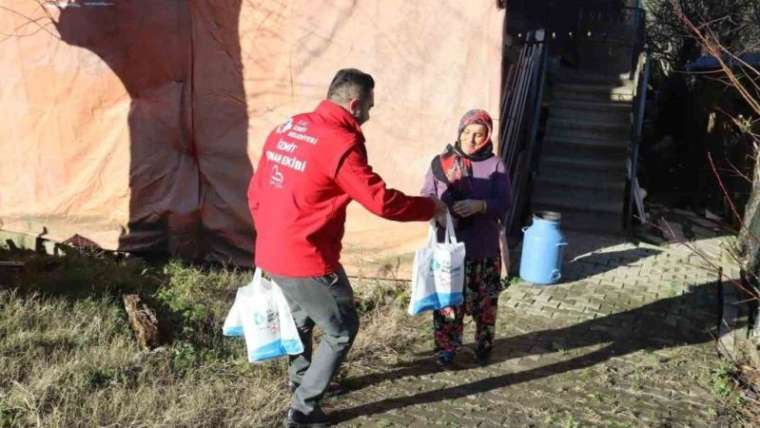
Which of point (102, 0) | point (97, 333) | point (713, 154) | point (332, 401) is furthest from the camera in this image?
point (713, 154)

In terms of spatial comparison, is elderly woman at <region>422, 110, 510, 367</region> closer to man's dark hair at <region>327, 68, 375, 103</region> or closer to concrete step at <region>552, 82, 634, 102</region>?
man's dark hair at <region>327, 68, 375, 103</region>

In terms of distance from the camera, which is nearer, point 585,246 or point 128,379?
point 128,379

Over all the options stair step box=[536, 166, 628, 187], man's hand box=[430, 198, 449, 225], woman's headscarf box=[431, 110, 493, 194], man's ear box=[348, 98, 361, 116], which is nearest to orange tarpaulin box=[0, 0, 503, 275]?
woman's headscarf box=[431, 110, 493, 194]

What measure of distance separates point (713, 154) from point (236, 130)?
7295 mm

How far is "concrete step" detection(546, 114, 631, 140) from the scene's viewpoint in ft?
29.6

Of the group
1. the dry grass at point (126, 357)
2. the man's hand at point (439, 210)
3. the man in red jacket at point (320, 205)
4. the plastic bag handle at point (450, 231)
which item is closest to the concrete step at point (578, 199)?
the dry grass at point (126, 357)

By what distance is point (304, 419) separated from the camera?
12.2ft

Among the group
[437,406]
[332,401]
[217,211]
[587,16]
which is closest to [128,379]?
[332,401]

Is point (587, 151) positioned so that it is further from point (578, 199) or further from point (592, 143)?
point (578, 199)

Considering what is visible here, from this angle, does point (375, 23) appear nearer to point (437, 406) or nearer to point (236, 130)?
point (236, 130)

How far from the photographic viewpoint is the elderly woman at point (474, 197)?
415 centimetres

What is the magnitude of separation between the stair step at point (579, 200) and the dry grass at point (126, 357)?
3.05 metres

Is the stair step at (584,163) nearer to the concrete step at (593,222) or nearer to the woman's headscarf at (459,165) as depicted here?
the concrete step at (593,222)

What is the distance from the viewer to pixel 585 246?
7.46 meters
